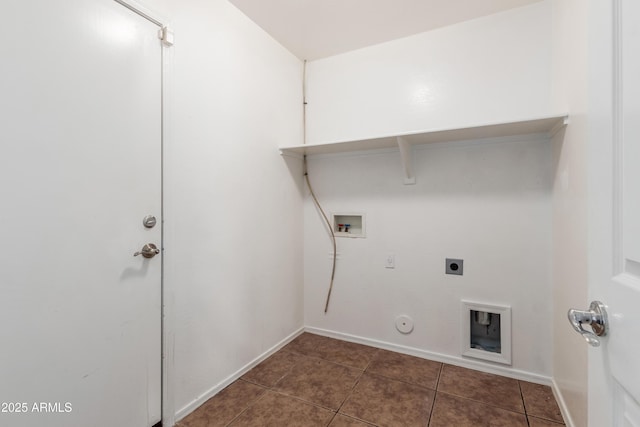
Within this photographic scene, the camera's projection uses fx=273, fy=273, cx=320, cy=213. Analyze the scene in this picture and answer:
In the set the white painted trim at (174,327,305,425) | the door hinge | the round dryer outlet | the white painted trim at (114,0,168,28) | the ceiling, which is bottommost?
the white painted trim at (174,327,305,425)

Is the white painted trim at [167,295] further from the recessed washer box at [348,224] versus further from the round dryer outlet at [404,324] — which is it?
the round dryer outlet at [404,324]

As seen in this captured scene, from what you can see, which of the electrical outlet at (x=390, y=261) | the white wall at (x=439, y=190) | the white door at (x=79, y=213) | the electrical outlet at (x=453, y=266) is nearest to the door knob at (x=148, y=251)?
the white door at (x=79, y=213)

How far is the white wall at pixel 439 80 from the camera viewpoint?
72.6 inches

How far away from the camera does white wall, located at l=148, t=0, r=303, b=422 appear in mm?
1513

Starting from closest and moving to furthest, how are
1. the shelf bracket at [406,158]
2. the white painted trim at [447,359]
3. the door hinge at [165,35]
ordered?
the door hinge at [165,35] → the white painted trim at [447,359] → the shelf bracket at [406,158]

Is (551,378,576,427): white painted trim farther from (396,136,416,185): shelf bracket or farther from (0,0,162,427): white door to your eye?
(0,0,162,427): white door

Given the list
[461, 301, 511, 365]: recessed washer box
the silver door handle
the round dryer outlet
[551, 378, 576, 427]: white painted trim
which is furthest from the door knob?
[551, 378, 576, 427]: white painted trim

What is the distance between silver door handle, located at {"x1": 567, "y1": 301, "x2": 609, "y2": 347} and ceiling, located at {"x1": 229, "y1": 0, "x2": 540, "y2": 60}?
79.8 inches

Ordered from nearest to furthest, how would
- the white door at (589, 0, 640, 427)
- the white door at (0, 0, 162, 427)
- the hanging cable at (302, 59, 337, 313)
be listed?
the white door at (589, 0, 640, 427)
the white door at (0, 0, 162, 427)
the hanging cable at (302, 59, 337, 313)

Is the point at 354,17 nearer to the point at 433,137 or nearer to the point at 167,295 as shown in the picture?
the point at 433,137

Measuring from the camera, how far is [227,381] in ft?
5.92

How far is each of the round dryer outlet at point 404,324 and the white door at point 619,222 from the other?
1.63 meters

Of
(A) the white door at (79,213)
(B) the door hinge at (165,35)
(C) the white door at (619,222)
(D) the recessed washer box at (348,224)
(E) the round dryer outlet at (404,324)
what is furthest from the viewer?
(D) the recessed washer box at (348,224)

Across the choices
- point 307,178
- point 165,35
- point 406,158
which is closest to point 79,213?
point 165,35
